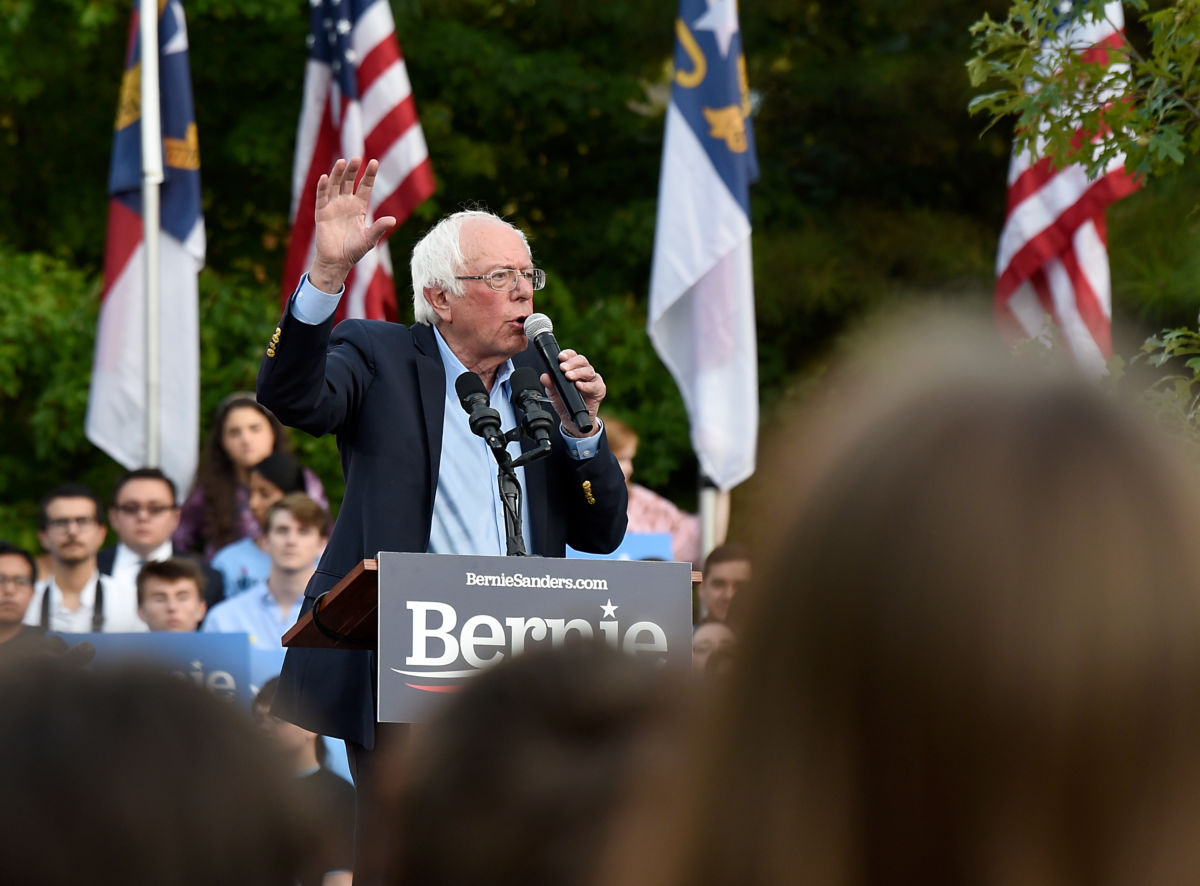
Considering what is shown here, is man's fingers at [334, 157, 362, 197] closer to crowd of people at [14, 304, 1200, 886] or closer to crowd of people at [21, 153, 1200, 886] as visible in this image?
crowd of people at [21, 153, 1200, 886]

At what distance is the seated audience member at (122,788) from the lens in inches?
47.0

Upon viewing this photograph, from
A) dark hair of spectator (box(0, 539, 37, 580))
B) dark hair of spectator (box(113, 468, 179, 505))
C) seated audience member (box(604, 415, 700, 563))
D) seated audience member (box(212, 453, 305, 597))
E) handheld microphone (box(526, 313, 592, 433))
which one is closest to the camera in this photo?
handheld microphone (box(526, 313, 592, 433))

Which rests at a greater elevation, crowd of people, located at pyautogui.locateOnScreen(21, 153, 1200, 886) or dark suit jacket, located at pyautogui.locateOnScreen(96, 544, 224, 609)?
dark suit jacket, located at pyautogui.locateOnScreen(96, 544, 224, 609)

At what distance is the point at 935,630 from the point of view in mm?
999

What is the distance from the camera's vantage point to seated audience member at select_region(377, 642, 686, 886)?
1.17m

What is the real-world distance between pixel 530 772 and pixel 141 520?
6.29 m

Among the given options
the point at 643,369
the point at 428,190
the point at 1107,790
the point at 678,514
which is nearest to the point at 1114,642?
the point at 1107,790

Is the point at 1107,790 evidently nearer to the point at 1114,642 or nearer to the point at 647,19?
the point at 1114,642

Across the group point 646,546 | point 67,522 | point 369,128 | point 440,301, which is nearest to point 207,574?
point 67,522

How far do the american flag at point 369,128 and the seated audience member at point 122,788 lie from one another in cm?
851

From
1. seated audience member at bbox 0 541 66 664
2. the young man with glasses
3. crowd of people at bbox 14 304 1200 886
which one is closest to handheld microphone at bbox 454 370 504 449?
crowd of people at bbox 14 304 1200 886

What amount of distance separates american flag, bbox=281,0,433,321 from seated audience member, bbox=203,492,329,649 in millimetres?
3192

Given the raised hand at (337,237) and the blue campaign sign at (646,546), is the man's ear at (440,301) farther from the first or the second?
the blue campaign sign at (646,546)

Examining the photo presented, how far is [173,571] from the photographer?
6551mm
